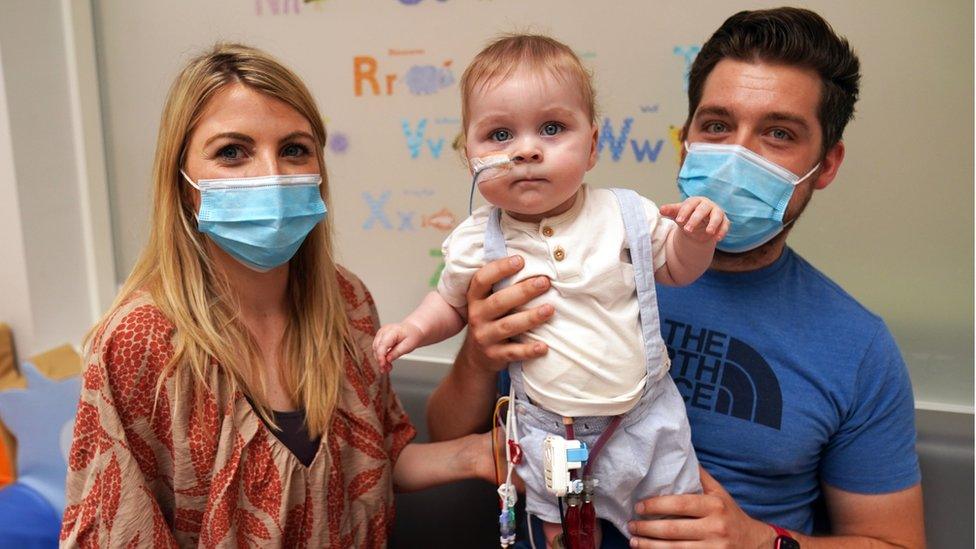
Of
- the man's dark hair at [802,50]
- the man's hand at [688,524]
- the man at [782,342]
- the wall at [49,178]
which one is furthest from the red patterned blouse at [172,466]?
the wall at [49,178]

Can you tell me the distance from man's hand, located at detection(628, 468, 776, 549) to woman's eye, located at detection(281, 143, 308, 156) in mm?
891

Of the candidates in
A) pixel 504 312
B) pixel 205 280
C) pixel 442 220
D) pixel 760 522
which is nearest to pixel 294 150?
pixel 205 280

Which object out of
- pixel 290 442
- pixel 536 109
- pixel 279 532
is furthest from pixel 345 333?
pixel 536 109

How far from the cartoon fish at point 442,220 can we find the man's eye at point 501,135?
3.47 ft

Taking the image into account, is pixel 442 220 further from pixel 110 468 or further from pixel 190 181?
pixel 110 468

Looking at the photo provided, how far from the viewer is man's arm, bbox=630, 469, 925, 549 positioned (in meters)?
1.22

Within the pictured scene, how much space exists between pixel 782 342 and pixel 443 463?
735mm

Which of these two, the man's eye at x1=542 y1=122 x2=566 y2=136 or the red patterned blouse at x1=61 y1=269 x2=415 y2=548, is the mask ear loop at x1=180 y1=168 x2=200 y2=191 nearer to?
the red patterned blouse at x1=61 y1=269 x2=415 y2=548

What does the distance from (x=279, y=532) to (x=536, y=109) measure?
865mm

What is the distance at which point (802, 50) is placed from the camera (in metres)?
1.36

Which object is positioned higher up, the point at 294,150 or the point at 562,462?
the point at 294,150

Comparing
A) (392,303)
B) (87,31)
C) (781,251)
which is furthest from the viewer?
(87,31)

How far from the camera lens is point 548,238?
46.5 inches

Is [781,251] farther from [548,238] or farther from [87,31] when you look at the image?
[87,31]
